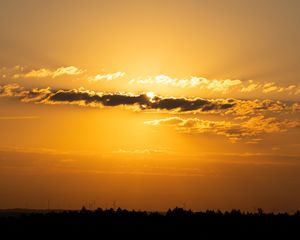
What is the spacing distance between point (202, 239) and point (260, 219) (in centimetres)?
2746

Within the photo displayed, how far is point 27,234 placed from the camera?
517 feet

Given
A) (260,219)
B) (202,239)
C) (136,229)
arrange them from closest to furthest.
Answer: (202,239), (136,229), (260,219)

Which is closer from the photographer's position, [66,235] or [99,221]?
[66,235]

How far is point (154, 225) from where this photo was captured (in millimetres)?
169000

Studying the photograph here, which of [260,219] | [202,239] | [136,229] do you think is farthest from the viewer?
[260,219]

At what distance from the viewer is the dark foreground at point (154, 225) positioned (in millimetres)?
159000

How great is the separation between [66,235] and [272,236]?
41.5 m

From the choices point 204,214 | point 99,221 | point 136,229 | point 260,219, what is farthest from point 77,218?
point 260,219

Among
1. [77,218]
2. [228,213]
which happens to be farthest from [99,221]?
[228,213]

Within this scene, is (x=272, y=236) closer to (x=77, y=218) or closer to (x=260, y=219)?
(x=260, y=219)

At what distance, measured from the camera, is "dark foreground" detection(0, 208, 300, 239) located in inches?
6260

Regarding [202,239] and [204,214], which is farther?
[204,214]

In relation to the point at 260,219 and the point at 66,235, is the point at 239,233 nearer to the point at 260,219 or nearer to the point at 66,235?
the point at 260,219

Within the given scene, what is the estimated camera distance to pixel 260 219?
178000 mm
